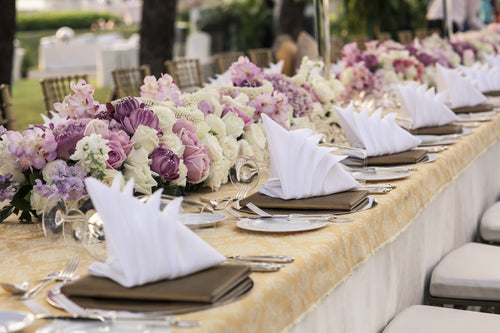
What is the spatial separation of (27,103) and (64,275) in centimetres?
1260

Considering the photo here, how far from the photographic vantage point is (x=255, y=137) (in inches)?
102

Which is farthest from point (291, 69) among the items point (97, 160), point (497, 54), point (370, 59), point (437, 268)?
point (97, 160)

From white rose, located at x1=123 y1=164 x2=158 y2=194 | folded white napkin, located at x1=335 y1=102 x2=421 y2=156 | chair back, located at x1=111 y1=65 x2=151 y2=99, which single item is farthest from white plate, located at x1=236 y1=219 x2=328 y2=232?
chair back, located at x1=111 y1=65 x2=151 y2=99

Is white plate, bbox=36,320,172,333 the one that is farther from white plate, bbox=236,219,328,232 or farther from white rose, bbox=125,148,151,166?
white rose, bbox=125,148,151,166

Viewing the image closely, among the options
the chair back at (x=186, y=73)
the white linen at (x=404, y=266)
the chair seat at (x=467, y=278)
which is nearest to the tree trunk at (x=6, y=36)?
the chair back at (x=186, y=73)

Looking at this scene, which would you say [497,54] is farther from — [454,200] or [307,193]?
[307,193]

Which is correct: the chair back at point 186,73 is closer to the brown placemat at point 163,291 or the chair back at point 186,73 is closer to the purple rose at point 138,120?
Result: the purple rose at point 138,120

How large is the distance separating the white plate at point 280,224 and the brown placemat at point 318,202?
0.12m

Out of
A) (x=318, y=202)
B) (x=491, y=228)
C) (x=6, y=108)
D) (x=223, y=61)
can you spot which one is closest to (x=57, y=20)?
(x=223, y=61)

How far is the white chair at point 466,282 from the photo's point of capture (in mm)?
2443

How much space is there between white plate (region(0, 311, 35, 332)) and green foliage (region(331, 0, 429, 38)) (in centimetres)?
1313

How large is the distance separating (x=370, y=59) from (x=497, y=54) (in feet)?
7.63

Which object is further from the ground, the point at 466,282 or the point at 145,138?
the point at 145,138

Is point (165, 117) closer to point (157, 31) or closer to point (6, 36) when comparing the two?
point (6, 36)
